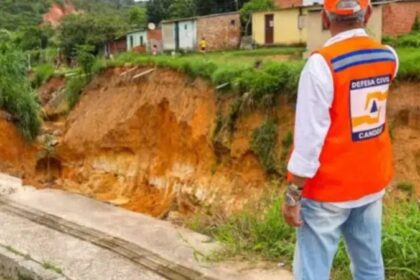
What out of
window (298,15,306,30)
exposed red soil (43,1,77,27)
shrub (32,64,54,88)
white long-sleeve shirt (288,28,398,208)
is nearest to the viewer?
white long-sleeve shirt (288,28,398,208)

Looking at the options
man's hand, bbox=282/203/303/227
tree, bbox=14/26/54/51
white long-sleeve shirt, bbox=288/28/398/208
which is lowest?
man's hand, bbox=282/203/303/227

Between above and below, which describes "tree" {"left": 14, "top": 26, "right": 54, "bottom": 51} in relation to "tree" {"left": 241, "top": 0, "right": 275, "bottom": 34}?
below

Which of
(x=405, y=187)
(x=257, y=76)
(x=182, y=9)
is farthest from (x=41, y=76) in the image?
(x=405, y=187)

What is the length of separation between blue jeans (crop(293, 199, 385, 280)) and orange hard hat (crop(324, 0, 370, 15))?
78 cm

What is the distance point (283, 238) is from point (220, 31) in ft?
75.4

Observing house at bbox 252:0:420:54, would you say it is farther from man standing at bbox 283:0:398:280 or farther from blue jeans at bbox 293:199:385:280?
man standing at bbox 283:0:398:280

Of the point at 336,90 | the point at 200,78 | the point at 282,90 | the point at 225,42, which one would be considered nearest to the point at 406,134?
the point at 282,90

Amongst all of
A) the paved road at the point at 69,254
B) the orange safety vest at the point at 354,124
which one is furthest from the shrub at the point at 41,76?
the orange safety vest at the point at 354,124

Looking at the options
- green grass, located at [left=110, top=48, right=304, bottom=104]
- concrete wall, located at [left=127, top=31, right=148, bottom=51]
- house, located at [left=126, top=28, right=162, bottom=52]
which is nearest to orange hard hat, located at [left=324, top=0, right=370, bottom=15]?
green grass, located at [left=110, top=48, right=304, bottom=104]

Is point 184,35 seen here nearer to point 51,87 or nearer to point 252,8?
point 252,8

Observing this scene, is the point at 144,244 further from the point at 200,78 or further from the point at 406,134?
the point at 200,78

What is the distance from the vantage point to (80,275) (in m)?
3.79

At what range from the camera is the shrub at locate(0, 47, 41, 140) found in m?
11.2

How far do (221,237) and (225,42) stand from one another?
22786 millimetres
